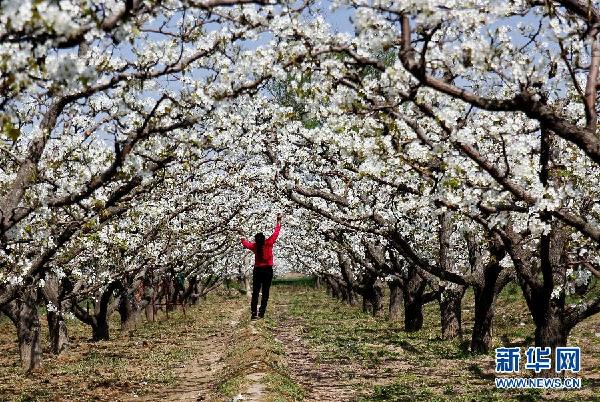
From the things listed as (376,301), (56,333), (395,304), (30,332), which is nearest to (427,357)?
(30,332)

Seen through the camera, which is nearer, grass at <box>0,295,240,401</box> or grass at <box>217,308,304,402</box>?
grass at <box>217,308,304,402</box>

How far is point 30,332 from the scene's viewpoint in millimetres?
17078

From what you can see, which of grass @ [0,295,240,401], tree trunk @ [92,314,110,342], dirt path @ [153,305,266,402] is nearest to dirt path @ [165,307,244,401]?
dirt path @ [153,305,266,402]

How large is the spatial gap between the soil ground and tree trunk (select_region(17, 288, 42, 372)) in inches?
16.6

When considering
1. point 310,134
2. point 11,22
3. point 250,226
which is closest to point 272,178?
point 310,134

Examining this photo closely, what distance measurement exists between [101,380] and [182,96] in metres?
8.77

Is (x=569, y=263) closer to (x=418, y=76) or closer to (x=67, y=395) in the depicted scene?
(x=418, y=76)

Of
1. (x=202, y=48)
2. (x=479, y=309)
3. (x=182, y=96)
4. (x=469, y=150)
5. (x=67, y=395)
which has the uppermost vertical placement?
(x=202, y=48)

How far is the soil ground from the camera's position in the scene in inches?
460

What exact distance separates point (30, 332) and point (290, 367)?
6.84 metres

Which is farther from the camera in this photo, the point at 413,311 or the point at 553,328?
the point at 413,311

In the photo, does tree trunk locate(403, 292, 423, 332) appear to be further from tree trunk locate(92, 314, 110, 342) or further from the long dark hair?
tree trunk locate(92, 314, 110, 342)

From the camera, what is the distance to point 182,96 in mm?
8352

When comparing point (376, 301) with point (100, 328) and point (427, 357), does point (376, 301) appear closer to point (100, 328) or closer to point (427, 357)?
point (100, 328)
